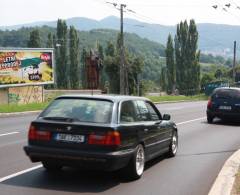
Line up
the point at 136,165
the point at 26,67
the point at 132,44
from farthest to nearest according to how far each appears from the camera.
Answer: the point at 132,44, the point at 26,67, the point at 136,165

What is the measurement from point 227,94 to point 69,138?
51.3ft

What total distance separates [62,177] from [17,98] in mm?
37892

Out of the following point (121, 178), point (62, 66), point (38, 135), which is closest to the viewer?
point (38, 135)

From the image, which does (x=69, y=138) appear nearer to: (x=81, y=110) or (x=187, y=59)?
(x=81, y=110)

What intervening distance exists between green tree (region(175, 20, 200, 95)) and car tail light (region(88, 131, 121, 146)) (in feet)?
263

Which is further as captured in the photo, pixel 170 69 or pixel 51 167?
pixel 170 69

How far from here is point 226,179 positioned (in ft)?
29.8

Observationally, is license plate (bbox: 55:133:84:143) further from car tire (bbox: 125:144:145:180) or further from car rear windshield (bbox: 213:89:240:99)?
car rear windshield (bbox: 213:89:240:99)

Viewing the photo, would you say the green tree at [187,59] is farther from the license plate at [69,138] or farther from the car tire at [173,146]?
the license plate at [69,138]

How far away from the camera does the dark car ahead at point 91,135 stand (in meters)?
8.56

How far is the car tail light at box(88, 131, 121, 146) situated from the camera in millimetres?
8555

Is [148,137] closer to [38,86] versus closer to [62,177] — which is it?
[62,177]

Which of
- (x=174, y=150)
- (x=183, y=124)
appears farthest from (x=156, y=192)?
(x=183, y=124)

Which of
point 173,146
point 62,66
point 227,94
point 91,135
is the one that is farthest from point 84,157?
point 62,66
